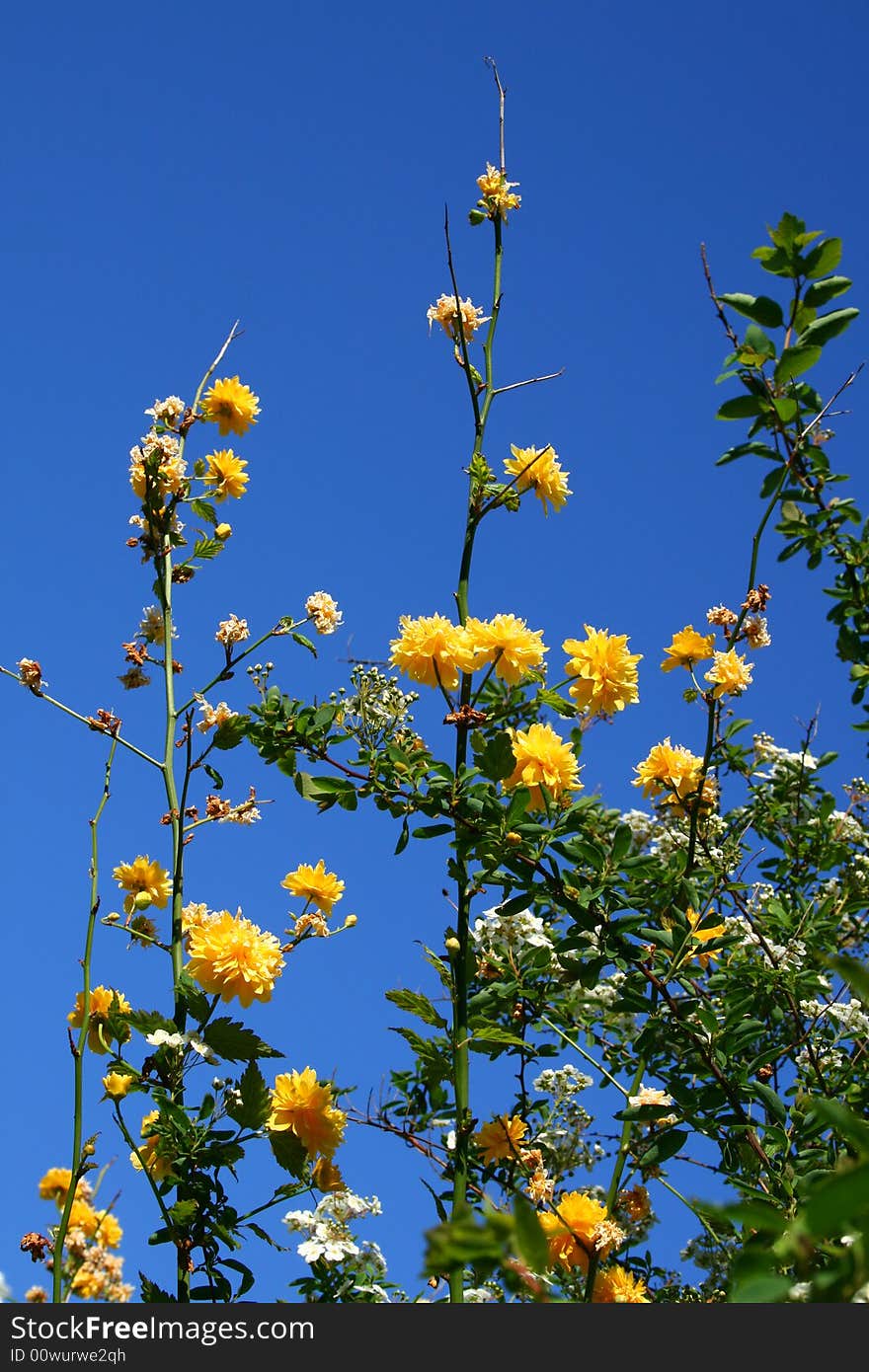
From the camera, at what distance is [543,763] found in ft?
8.16

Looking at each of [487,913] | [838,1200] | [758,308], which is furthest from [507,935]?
[838,1200]

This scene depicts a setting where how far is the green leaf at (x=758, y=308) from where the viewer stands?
222 centimetres

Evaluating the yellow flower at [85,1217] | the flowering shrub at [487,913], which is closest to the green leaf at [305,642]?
the flowering shrub at [487,913]

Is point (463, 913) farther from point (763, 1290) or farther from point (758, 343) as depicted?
point (763, 1290)

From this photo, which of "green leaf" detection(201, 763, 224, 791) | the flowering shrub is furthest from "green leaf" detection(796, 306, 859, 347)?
"green leaf" detection(201, 763, 224, 791)

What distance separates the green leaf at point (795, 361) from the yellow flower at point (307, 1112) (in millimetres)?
1706

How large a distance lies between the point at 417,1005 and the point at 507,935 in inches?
21.6

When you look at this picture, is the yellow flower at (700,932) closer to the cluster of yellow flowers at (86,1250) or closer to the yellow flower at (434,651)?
the yellow flower at (434,651)

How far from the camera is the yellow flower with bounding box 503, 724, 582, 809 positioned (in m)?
2.47

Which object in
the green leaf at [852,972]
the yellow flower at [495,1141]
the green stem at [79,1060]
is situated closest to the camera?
the green leaf at [852,972]

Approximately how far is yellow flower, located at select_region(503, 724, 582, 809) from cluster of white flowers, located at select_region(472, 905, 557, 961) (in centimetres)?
62

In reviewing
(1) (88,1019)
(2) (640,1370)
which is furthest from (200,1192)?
(2) (640,1370)

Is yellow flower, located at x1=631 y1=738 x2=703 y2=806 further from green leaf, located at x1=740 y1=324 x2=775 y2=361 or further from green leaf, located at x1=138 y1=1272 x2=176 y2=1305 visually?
green leaf, located at x1=138 y1=1272 x2=176 y2=1305

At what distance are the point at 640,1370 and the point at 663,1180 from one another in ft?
6.14
